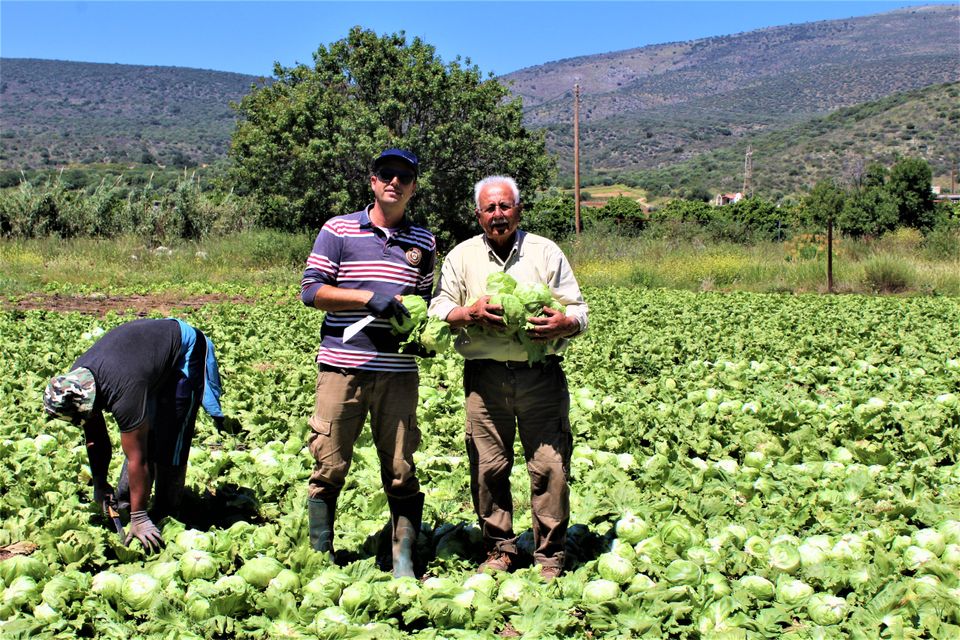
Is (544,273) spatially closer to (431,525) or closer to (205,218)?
(431,525)

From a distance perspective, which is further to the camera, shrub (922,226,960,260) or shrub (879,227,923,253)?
shrub (879,227,923,253)

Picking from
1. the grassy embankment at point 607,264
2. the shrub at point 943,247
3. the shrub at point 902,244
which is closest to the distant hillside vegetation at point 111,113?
the grassy embankment at point 607,264

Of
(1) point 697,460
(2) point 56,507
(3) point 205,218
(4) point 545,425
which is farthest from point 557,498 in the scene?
(3) point 205,218

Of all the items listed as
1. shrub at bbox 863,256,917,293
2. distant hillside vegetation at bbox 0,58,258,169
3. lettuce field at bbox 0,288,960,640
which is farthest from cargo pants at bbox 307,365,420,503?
distant hillside vegetation at bbox 0,58,258,169

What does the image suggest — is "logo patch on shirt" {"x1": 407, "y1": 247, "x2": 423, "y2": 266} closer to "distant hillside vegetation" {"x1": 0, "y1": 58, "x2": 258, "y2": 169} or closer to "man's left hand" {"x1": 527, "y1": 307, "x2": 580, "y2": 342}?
"man's left hand" {"x1": 527, "y1": 307, "x2": 580, "y2": 342}

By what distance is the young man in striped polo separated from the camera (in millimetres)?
3365

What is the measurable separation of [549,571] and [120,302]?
1272 centimetres

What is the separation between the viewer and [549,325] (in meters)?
3.21

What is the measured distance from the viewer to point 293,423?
6.00m

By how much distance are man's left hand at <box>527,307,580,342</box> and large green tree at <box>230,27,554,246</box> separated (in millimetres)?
22872

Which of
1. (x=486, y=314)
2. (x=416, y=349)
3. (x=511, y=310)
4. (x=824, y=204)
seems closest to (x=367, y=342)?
(x=416, y=349)

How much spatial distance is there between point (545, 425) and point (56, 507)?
260 cm

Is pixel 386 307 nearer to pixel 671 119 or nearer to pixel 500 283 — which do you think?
pixel 500 283

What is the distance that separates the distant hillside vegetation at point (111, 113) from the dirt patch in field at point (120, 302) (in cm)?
6660
